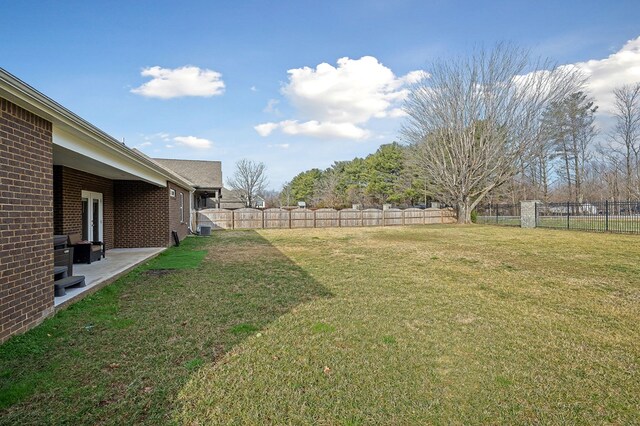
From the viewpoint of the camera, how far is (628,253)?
31.9 ft

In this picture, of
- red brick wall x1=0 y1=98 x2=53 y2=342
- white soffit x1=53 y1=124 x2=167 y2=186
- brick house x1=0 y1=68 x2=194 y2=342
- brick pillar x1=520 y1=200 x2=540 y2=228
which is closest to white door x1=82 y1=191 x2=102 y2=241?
white soffit x1=53 y1=124 x2=167 y2=186

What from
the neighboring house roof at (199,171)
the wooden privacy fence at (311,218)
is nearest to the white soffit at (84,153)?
the wooden privacy fence at (311,218)

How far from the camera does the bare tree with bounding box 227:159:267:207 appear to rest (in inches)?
1714

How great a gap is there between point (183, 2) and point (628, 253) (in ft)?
47.6

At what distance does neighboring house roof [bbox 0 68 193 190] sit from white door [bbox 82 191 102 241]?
7.16 ft

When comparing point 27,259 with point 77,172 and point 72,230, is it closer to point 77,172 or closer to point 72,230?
point 72,230

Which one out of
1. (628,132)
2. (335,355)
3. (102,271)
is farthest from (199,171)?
(628,132)

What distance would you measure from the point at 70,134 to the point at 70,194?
396 cm

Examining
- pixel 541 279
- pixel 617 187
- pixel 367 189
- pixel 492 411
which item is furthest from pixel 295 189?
pixel 492 411

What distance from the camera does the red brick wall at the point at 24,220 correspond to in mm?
3471

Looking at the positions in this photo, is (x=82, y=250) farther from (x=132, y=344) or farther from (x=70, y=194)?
(x=132, y=344)

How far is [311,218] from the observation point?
24859 millimetres

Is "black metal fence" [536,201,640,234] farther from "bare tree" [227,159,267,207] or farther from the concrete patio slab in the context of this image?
"bare tree" [227,159,267,207]

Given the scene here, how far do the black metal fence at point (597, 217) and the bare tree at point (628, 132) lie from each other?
11.9 meters
